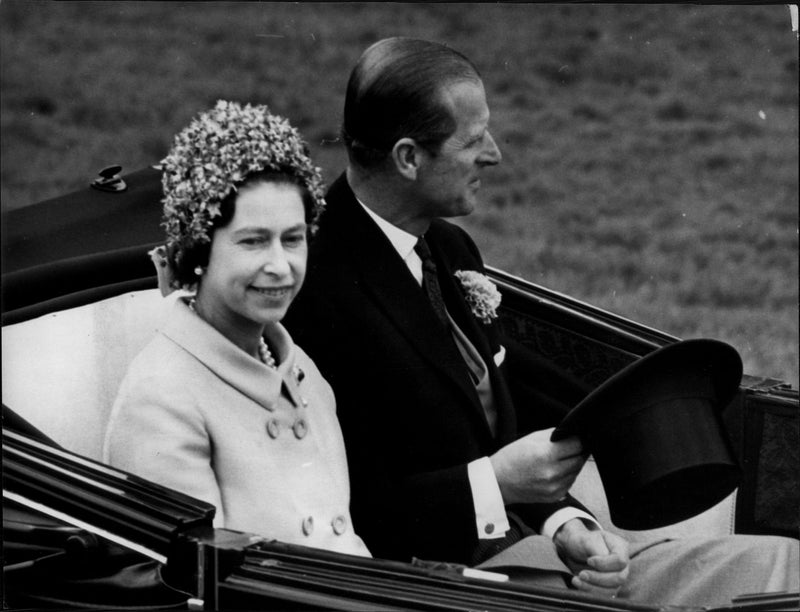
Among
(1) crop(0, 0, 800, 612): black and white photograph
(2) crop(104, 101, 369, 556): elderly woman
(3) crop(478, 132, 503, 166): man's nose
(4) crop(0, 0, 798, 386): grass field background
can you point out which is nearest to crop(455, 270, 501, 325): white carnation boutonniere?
(1) crop(0, 0, 800, 612): black and white photograph

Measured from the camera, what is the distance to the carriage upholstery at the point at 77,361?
2531mm

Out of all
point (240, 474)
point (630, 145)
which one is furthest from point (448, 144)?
point (630, 145)

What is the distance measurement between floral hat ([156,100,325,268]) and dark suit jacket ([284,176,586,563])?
0.21 meters

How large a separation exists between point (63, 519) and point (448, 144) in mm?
995

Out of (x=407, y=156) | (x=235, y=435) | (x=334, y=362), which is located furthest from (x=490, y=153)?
(x=235, y=435)

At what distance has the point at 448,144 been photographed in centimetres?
243

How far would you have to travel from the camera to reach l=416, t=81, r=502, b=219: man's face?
2.42 m

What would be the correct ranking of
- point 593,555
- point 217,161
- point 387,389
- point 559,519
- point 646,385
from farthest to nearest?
1. point 559,519
2. point 593,555
3. point 387,389
4. point 646,385
5. point 217,161

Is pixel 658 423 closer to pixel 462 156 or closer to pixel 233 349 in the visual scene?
pixel 462 156

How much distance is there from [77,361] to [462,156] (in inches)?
34.9

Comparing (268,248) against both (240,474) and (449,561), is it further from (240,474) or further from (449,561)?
(449,561)

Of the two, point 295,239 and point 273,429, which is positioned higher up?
point 295,239

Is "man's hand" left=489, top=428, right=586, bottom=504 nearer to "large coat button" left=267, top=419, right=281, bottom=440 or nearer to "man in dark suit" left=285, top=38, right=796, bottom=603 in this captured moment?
"man in dark suit" left=285, top=38, right=796, bottom=603

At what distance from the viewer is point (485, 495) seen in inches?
101
